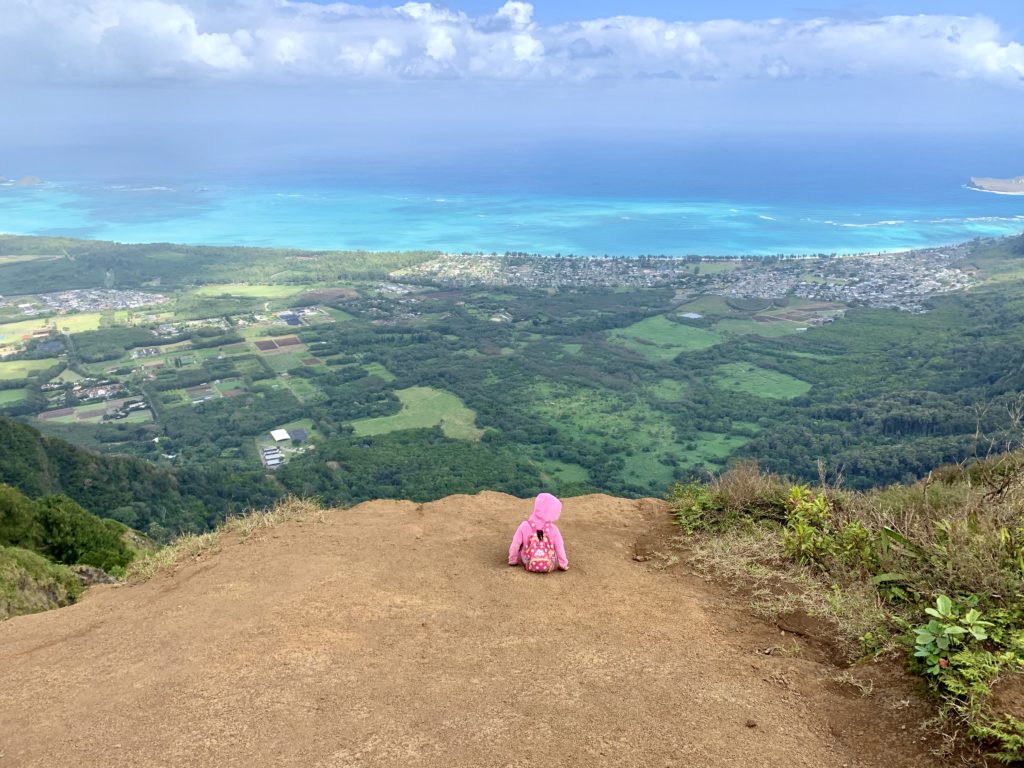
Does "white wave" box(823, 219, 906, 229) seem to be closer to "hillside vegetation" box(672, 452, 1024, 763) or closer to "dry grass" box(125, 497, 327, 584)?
"hillside vegetation" box(672, 452, 1024, 763)

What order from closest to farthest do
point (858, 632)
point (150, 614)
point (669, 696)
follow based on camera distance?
point (669, 696) → point (858, 632) → point (150, 614)

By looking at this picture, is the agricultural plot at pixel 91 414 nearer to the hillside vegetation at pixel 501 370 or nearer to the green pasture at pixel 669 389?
the hillside vegetation at pixel 501 370

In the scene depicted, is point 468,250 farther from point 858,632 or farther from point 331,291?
point 858,632

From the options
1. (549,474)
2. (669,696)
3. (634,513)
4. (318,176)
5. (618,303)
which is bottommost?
(549,474)

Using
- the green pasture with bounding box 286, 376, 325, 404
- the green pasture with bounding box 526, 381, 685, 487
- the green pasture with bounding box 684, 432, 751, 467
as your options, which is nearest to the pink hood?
the green pasture with bounding box 526, 381, 685, 487

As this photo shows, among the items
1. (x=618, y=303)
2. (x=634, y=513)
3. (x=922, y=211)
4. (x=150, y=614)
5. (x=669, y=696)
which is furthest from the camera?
(x=922, y=211)

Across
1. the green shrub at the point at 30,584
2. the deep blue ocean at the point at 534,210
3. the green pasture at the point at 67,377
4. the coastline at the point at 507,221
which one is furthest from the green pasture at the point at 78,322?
the green shrub at the point at 30,584

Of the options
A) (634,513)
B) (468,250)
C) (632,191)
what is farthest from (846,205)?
(634,513)
